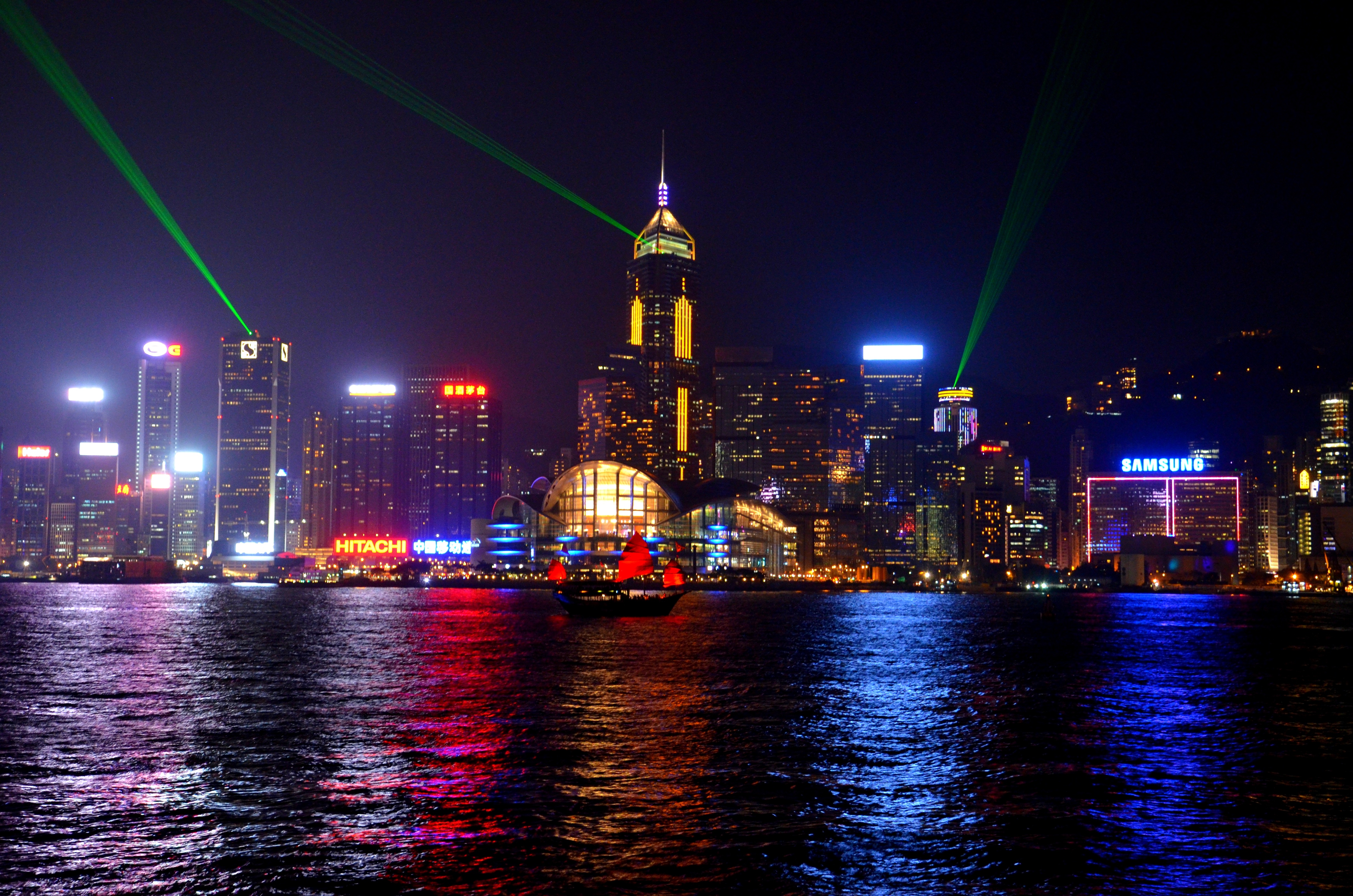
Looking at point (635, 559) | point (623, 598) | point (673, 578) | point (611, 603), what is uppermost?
point (635, 559)

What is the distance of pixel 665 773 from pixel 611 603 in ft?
299

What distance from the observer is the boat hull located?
120 metres

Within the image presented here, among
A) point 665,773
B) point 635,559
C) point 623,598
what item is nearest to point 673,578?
point 635,559

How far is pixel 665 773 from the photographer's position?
101 feet

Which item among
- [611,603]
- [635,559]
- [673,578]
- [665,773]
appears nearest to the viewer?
[665,773]

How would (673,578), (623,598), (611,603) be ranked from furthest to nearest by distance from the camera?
(673,578) → (623,598) → (611,603)

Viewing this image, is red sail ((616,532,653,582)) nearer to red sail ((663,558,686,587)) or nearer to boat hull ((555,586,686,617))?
red sail ((663,558,686,587))

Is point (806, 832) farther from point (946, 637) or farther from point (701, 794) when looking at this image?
point (946, 637)

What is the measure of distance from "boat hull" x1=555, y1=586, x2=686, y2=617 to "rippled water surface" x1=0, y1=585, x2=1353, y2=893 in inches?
1876

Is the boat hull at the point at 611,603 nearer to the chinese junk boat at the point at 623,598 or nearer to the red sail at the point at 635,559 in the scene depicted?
the chinese junk boat at the point at 623,598

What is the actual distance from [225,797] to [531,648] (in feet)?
155

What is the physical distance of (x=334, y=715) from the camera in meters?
41.5

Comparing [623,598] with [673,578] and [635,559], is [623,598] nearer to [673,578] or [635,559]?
[635,559]

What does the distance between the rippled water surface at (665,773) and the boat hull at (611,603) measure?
156 ft
